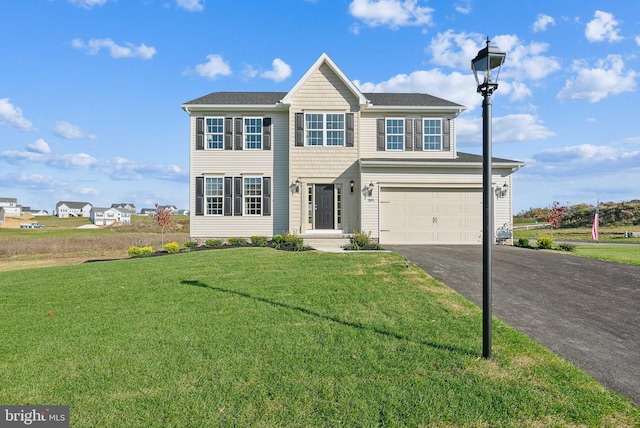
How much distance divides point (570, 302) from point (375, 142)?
1108cm

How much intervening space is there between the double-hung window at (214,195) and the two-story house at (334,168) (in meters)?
0.05

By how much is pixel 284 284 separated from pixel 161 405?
172 inches

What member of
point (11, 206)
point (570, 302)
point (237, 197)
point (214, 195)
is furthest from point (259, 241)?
point (11, 206)

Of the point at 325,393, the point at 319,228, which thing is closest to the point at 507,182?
the point at 319,228

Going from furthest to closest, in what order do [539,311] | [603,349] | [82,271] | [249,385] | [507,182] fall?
[507,182]
[82,271]
[539,311]
[603,349]
[249,385]

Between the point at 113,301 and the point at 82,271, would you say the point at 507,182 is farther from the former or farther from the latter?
the point at 82,271

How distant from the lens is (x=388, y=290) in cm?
673

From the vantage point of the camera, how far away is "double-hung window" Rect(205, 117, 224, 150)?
1583cm

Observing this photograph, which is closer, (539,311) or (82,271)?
(539,311)

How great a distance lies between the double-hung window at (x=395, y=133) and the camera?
15992 millimetres

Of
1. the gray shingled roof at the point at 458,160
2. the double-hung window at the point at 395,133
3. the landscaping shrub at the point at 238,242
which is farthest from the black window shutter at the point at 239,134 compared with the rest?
the double-hung window at the point at 395,133

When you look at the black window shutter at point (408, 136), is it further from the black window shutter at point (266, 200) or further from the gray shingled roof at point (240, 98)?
the black window shutter at point (266, 200)

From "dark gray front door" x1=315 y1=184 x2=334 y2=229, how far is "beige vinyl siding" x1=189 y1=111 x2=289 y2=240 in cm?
155

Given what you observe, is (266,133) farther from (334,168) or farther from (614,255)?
(614,255)
